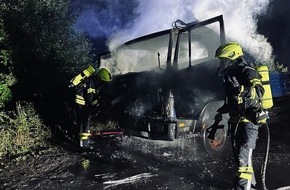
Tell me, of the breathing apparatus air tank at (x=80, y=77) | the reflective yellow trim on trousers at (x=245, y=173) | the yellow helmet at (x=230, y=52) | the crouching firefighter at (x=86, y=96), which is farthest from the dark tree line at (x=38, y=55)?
the reflective yellow trim on trousers at (x=245, y=173)

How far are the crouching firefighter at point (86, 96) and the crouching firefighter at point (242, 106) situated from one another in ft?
10.4

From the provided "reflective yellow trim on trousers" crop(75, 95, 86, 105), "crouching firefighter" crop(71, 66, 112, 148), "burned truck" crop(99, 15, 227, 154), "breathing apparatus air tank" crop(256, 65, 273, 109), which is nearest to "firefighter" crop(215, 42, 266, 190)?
"breathing apparatus air tank" crop(256, 65, 273, 109)

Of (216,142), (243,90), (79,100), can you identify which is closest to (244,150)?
(243,90)

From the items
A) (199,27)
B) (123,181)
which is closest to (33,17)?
(199,27)

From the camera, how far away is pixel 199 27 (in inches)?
231

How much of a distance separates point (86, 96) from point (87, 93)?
82 mm

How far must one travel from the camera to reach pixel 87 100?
652cm

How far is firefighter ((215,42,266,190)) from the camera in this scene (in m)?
3.72

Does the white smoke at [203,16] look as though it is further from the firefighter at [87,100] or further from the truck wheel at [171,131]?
the truck wheel at [171,131]

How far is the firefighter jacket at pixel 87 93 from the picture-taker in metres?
6.47

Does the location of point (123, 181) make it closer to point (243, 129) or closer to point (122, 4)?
point (243, 129)

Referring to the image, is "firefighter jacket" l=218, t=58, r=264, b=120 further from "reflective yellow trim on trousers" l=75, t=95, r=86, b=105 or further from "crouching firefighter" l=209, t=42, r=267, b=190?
"reflective yellow trim on trousers" l=75, t=95, r=86, b=105

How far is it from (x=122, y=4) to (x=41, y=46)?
7389 millimetres

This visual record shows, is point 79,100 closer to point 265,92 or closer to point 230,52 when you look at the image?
point 230,52
